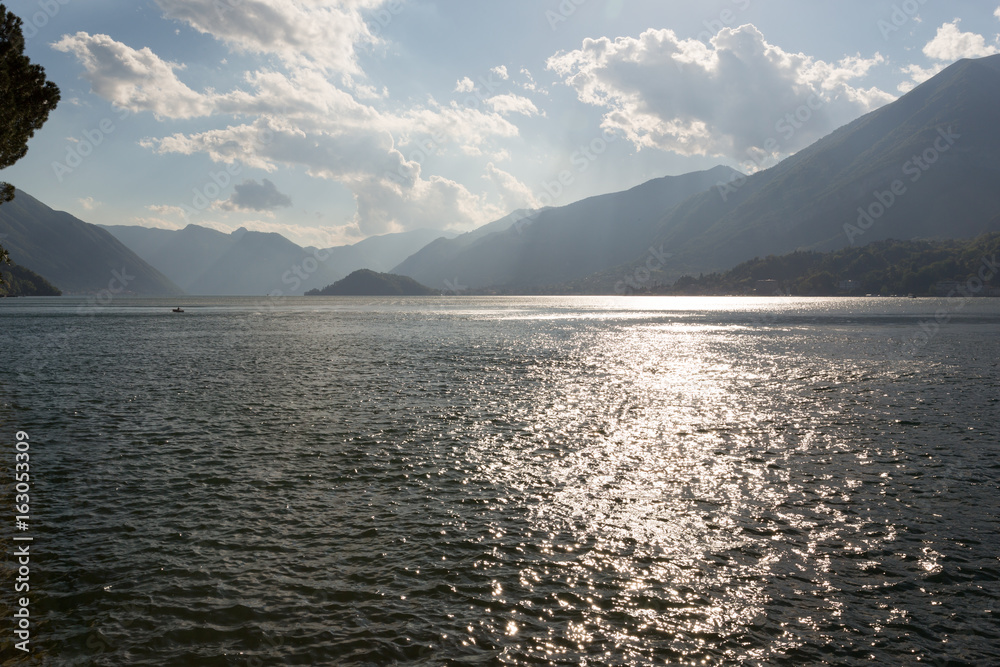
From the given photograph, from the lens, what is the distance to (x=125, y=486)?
22.4 m

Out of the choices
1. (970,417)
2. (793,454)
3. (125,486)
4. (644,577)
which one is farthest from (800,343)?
(125,486)

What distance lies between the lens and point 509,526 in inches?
741

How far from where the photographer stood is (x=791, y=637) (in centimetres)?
1248

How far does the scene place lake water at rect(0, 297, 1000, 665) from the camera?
Result: 41.0ft

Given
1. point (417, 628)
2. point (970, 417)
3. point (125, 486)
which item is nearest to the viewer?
point (417, 628)

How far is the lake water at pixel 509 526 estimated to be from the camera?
12484 millimetres

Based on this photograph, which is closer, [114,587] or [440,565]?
[114,587]

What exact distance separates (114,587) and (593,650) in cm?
1286

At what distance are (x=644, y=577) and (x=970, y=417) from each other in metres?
34.5

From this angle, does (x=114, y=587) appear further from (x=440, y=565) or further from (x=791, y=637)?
(x=791, y=637)

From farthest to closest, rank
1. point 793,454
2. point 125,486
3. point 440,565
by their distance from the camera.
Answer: point 793,454 < point 125,486 < point 440,565

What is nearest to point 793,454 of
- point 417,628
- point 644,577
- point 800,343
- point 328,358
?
point 644,577

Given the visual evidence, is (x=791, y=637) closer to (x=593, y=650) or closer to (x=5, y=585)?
(x=593, y=650)

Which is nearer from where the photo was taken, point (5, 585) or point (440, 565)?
point (5, 585)
